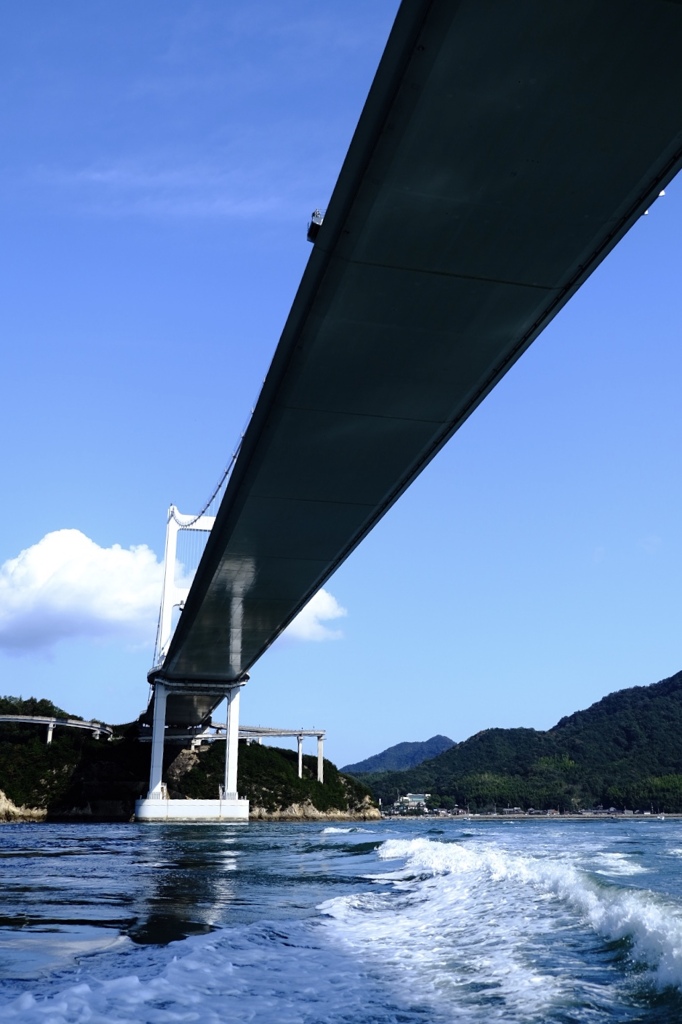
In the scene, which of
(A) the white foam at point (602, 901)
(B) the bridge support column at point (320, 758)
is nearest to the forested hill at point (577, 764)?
(B) the bridge support column at point (320, 758)

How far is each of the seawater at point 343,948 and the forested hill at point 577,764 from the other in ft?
332

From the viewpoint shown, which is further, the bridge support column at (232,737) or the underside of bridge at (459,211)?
the bridge support column at (232,737)

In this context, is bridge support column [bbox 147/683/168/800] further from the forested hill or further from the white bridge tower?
the forested hill

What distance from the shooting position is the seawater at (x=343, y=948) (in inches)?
182

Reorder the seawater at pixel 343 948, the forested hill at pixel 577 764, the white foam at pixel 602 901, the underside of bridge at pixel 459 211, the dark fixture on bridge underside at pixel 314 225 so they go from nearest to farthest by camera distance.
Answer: the seawater at pixel 343 948
the white foam at pixel 602 901
the underside of bridge at pixel 459 211
the dark fixture on bridge underside at pixel 314 225
the forested hill at pixel 577 764

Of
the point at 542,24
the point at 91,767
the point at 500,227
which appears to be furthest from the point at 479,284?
the point at 91,767

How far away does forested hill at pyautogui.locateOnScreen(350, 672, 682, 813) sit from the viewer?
4678 inches

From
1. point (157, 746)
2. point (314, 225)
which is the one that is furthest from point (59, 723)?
point (314, 225)

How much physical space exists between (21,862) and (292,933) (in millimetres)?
9904

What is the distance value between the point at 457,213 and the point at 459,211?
4cm

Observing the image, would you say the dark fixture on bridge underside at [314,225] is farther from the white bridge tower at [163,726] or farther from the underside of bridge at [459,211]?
the white bridge tower at [163,726]

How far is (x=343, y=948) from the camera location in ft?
21.6

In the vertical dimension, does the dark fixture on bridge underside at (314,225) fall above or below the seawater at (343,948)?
above

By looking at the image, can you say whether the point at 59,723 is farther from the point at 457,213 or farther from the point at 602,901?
the point at 457,213
